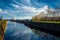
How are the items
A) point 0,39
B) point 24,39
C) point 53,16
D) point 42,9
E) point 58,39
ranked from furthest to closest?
point 53,16 < point 42,9 < point 24,39 < point 58,39 < point 0,39

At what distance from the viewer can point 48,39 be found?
37.0 ft

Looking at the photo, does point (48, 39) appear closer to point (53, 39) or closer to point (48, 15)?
point (53, 39)

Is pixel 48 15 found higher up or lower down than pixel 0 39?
higher up

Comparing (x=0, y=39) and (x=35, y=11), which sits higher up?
(x=35, y=11)

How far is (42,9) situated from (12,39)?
11.2 ft

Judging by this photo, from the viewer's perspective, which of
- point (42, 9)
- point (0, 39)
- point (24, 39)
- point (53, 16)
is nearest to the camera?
point (0, 39)

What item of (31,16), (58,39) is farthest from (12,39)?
(58,39)

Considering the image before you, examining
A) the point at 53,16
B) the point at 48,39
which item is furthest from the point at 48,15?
the point at 48,39

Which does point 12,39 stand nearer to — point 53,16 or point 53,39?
point 53,39

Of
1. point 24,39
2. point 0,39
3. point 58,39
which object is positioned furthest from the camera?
point 24,39

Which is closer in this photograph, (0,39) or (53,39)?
(0,39)

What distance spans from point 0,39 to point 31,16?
15.7 ft

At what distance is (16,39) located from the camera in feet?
37.4

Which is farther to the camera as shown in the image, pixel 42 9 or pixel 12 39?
pixel 42 9
